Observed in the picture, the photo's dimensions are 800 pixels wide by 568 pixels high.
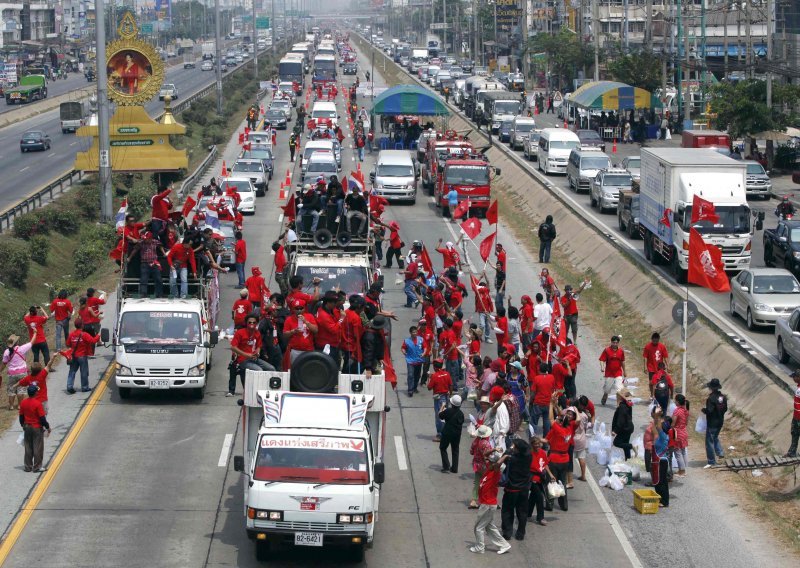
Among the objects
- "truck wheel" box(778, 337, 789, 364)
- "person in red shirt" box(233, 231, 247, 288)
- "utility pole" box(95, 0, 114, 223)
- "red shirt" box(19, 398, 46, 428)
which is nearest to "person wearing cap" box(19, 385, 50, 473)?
"red shirt" box(19, 398, 46, 428)

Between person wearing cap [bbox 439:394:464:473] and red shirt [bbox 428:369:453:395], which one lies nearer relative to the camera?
person wearing cap [bbox 439:394:464:473]

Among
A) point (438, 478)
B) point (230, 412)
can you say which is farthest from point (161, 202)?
point (438, 478)

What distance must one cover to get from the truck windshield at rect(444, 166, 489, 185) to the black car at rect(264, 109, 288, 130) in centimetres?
3597

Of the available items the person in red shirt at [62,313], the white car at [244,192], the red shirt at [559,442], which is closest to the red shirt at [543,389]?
→ the red shirt at [559,442]

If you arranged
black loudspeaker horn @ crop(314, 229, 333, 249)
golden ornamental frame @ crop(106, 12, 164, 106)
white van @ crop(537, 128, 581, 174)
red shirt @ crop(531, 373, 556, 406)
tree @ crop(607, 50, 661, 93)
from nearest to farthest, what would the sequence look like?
red shirt @ crop(531, 373, 556, 406), black loudspeaker horn @ crop(314, 229, 333, 249), golden ornamental frame @ crop(106, 12, 164, 106), white van @ crop(537, 128, 581, 174), tree @ crop(607, 50, 661, 93)

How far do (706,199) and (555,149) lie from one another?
80.2 feet

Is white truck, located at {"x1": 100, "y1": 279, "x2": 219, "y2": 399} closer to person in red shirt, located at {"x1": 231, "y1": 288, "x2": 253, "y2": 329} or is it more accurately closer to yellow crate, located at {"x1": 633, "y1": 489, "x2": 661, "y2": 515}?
person in red shirt, located at {"x1": 231, "y1": 288, "x2": 253, "y2": 329}

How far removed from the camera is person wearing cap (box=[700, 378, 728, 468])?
20906mm

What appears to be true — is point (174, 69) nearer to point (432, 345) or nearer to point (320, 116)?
point (320, 116)

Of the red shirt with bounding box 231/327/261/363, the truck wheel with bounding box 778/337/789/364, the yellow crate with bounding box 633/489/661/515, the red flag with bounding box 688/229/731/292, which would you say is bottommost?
the yellow crate with bounding box 633/489/661/515

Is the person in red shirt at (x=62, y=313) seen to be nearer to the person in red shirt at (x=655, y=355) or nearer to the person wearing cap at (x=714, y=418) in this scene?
the person in red shirt at (x=655, y=355)

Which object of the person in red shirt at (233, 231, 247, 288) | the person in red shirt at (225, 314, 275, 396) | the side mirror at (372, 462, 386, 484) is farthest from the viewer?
the person in red shirt at (233, 231, 247, 288)

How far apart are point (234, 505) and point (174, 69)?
154m

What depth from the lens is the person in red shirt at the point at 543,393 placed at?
21.6m
